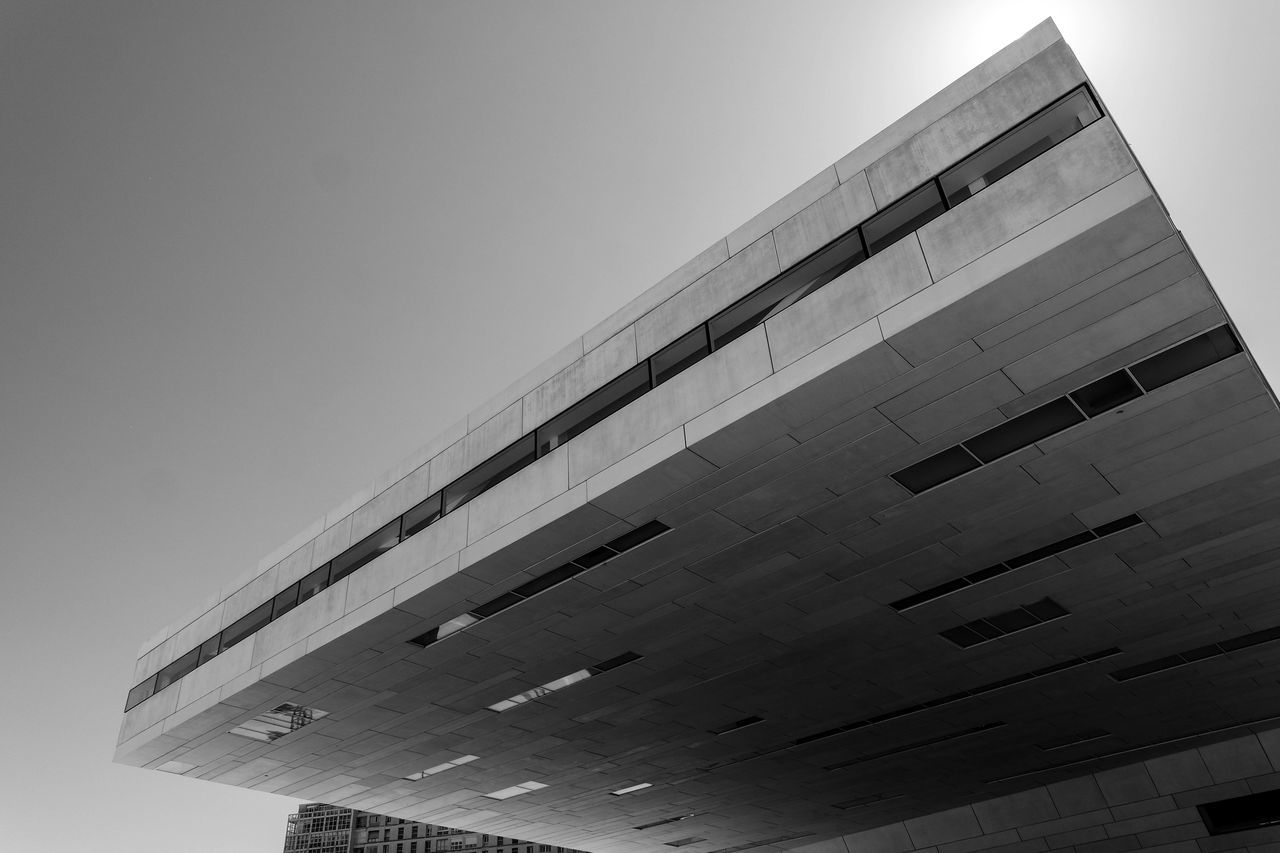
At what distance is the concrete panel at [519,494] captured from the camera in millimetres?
16016

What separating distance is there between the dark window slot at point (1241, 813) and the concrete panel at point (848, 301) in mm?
23344

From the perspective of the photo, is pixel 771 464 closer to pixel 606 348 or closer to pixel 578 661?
pixel 606 348

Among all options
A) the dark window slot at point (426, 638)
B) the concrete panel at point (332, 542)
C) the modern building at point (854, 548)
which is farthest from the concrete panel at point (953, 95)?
the concrete panel at point (332, 542)

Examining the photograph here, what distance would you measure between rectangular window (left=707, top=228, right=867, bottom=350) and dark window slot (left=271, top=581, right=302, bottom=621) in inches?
514

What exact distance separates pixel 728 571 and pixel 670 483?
2.92m

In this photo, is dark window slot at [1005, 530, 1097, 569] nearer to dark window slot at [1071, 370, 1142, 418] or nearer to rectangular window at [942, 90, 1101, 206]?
dark window slot at [1071, 370, 1142, 418]

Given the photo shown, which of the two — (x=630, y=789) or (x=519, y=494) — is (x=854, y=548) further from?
(x=630, y=789)

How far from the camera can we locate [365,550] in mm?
20266

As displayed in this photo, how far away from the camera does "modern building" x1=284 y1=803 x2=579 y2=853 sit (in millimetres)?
135750

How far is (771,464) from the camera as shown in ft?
45.5

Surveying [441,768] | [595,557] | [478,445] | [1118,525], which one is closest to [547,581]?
[595,557]

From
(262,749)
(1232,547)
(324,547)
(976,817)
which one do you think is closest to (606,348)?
(324,547)

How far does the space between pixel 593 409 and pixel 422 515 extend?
525 cm

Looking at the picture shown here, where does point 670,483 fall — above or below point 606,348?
below
